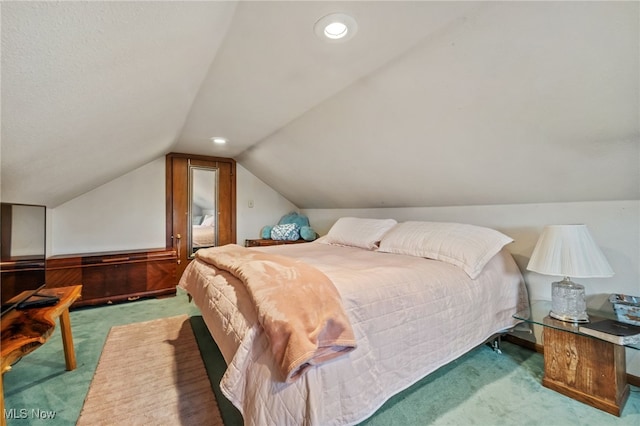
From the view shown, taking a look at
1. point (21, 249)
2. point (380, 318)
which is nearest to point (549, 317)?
point (380, 318)

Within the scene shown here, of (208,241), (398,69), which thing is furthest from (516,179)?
(208,241)

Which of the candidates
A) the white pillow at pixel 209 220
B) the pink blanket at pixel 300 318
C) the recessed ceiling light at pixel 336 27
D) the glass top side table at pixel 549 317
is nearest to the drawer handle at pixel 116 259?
the white pillow at pixel 209 220

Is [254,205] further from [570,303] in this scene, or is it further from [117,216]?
[570,303]

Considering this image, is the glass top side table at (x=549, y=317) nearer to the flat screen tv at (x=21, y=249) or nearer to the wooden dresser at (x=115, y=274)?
the flat screen tv at (x=21, y=249)

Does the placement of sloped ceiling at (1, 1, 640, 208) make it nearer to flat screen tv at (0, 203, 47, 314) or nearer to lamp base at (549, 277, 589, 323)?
flat screen tv at (0, 203, 47, 314)

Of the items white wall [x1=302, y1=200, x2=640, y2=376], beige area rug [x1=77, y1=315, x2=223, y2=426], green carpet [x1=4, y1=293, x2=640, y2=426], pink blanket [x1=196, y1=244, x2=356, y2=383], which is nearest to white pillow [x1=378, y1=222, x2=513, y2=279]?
white wall [x1=302, y1=200, x2=640, y2=376]

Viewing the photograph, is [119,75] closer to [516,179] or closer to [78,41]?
[78,41]

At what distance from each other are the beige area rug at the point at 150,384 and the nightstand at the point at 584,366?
2.01m

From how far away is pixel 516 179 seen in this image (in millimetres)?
2096

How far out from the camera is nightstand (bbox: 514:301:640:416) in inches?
60.1

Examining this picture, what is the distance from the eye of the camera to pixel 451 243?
2.16 metres

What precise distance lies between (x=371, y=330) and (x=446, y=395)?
2.52 ft

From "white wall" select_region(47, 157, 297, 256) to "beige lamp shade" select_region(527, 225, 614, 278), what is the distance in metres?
4.40

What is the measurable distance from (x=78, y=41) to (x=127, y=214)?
3610 mm
